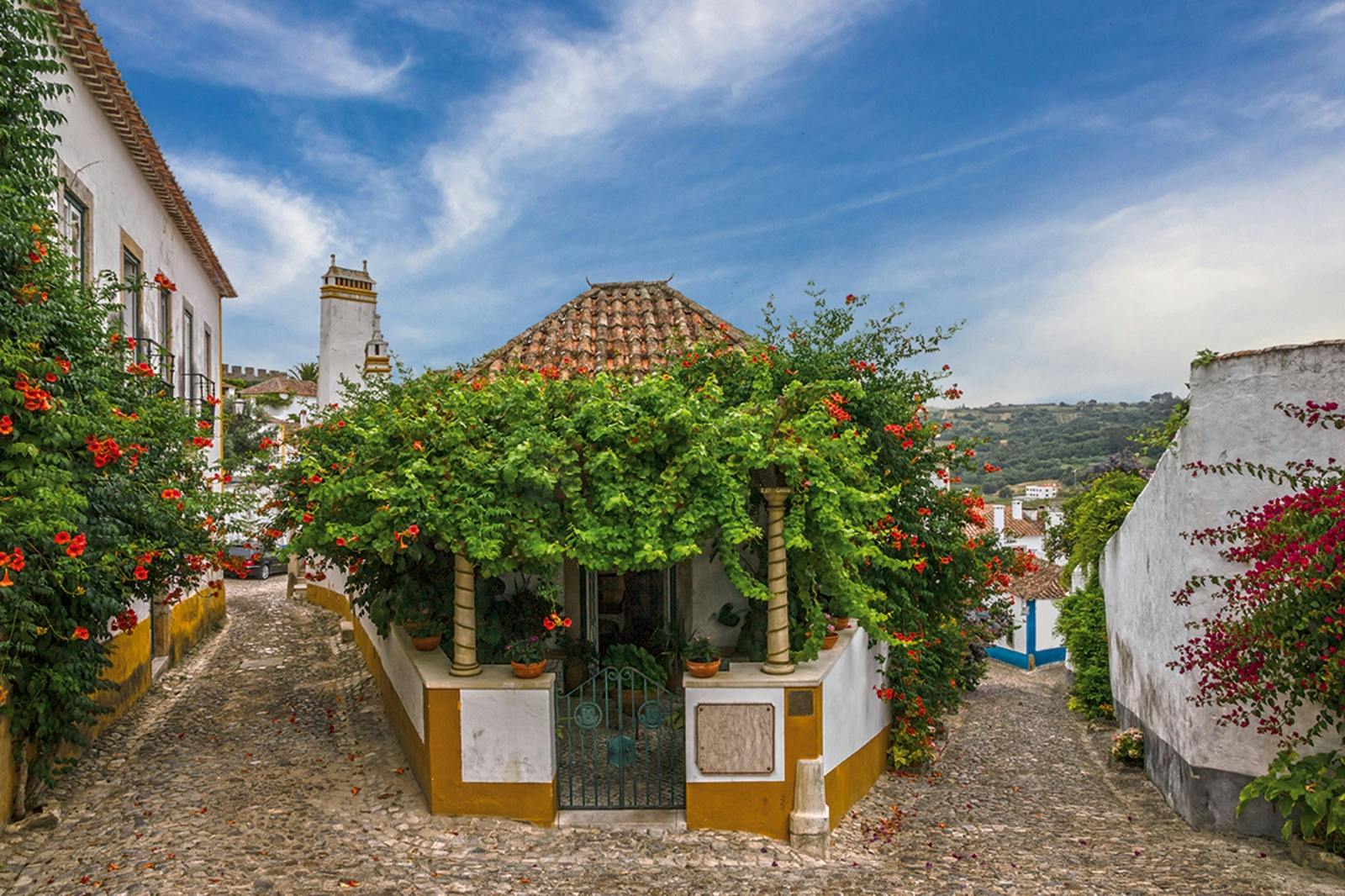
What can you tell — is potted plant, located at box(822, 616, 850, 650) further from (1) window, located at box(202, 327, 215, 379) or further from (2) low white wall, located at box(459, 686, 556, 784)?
(1) window, located at box(202, 327, 215, 379)

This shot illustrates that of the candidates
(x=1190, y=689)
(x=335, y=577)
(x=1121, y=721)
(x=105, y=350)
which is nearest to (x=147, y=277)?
(x=105, y=350)

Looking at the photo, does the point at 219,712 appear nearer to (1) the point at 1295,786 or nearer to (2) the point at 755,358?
(2) the point at 755,358

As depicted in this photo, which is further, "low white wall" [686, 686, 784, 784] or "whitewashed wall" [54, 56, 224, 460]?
"whitewashed wall" [54, 56, 224, 460]

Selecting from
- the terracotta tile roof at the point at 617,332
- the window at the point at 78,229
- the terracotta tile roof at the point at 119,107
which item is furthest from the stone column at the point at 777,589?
the window at the point at 78,229

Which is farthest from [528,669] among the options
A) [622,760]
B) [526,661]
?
[622,760]

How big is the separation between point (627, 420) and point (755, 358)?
10.6 ft

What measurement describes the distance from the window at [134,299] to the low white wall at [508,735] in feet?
26.8

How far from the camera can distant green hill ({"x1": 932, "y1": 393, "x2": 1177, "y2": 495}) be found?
208 feet

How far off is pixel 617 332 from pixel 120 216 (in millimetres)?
6396

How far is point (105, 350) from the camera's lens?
696 cm

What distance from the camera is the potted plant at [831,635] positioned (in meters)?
7.93

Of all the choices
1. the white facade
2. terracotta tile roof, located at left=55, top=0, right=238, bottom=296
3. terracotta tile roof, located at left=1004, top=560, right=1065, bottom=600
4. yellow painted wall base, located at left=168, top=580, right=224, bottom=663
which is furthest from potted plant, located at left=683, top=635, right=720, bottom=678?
terracotta tile roof, located at left=1004, top=560, right=1065, bottom=600

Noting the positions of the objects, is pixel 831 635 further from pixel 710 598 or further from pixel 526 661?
pixel 526 661

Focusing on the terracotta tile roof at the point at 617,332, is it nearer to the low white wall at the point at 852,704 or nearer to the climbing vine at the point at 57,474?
the low white wall at the point at 852,704
